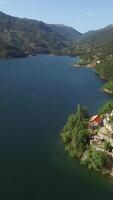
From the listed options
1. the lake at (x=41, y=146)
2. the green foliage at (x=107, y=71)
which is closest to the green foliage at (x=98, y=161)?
the lake at (x=41, y=146)

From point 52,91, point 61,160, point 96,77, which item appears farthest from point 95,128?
point 96,77

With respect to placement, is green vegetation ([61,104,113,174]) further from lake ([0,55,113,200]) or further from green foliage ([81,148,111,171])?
lake ([0,55,113,200])

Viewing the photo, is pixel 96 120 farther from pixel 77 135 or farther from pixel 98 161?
pixel 98 161

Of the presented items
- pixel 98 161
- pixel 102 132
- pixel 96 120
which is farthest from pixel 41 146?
pixel 98 161

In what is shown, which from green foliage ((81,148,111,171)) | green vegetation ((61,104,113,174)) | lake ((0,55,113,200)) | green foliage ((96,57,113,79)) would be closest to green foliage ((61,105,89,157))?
green vegetation ((61,104,113,174))

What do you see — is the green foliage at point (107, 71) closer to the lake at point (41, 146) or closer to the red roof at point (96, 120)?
the lake at point (41, 146)

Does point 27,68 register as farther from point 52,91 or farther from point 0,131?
point 0,131
